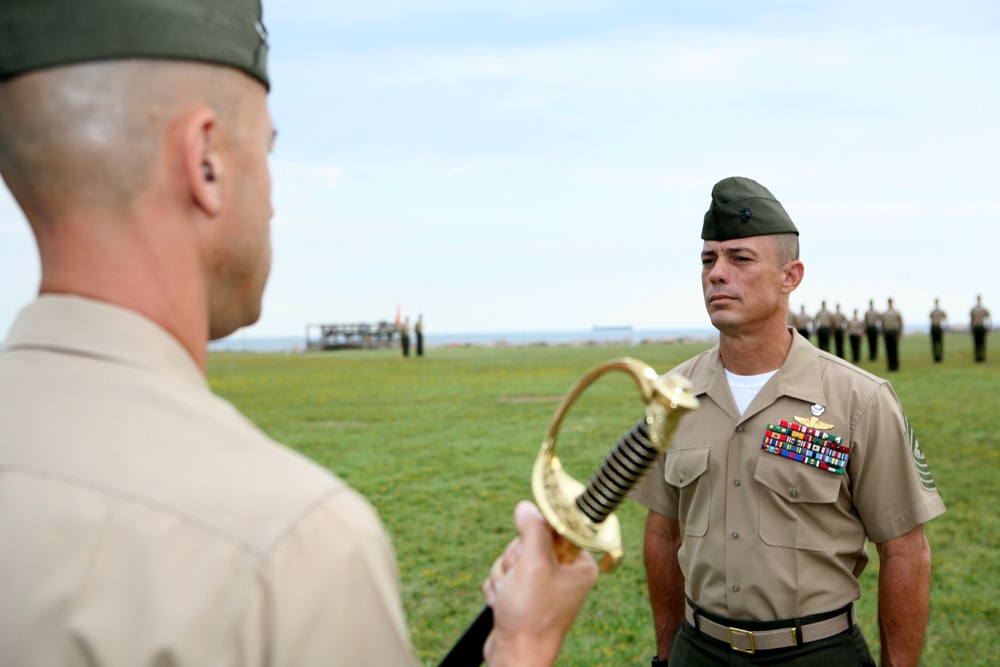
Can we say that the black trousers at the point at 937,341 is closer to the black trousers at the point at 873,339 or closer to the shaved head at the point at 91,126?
the black trousers at the point at 873,339

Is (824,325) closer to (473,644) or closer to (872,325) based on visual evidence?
(872,325)

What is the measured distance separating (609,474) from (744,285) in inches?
107

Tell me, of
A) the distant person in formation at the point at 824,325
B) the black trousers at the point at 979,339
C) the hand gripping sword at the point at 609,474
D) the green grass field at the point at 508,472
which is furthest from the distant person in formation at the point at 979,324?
the hand gripping sword at the point at 609,474

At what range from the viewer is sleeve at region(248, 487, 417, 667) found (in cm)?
104

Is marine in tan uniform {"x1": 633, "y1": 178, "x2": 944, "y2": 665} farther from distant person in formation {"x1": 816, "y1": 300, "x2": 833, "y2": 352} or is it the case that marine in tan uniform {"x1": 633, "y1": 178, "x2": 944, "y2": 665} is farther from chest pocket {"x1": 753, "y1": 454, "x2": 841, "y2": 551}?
distant person in formation {"x1": 816, "y1": 300, "x2": 833, "y2": 352}

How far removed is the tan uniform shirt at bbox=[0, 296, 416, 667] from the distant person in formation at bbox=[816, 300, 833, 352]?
41521 millimetres

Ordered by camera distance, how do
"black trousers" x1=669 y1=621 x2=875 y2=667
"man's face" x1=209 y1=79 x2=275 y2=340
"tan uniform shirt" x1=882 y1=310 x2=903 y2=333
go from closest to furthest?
"man's face" x1=209 y1=79 x2=275 y2=340 < "black trousers" x1=669 y1=621 x2=875 y2=667 < "tan uniform shirt" x1=882 y1=310 x2=903 y2=333

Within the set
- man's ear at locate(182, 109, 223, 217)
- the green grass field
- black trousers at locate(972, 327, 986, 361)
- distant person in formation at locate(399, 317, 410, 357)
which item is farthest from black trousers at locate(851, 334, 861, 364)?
man's ear at locate(182, 109, 223, 217)

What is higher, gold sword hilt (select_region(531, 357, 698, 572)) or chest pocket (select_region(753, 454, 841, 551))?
gold sword hilt (select_region(531, 357, 698, 572))

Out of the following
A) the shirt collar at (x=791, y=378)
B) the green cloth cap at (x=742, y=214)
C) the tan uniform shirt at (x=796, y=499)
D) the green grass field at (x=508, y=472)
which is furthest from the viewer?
the green grass field at (x=508, y=472)

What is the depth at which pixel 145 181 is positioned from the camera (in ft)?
4.14

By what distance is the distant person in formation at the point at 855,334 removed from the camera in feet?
130

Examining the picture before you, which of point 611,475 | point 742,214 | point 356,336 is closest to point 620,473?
point 611,475

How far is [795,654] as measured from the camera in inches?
133
